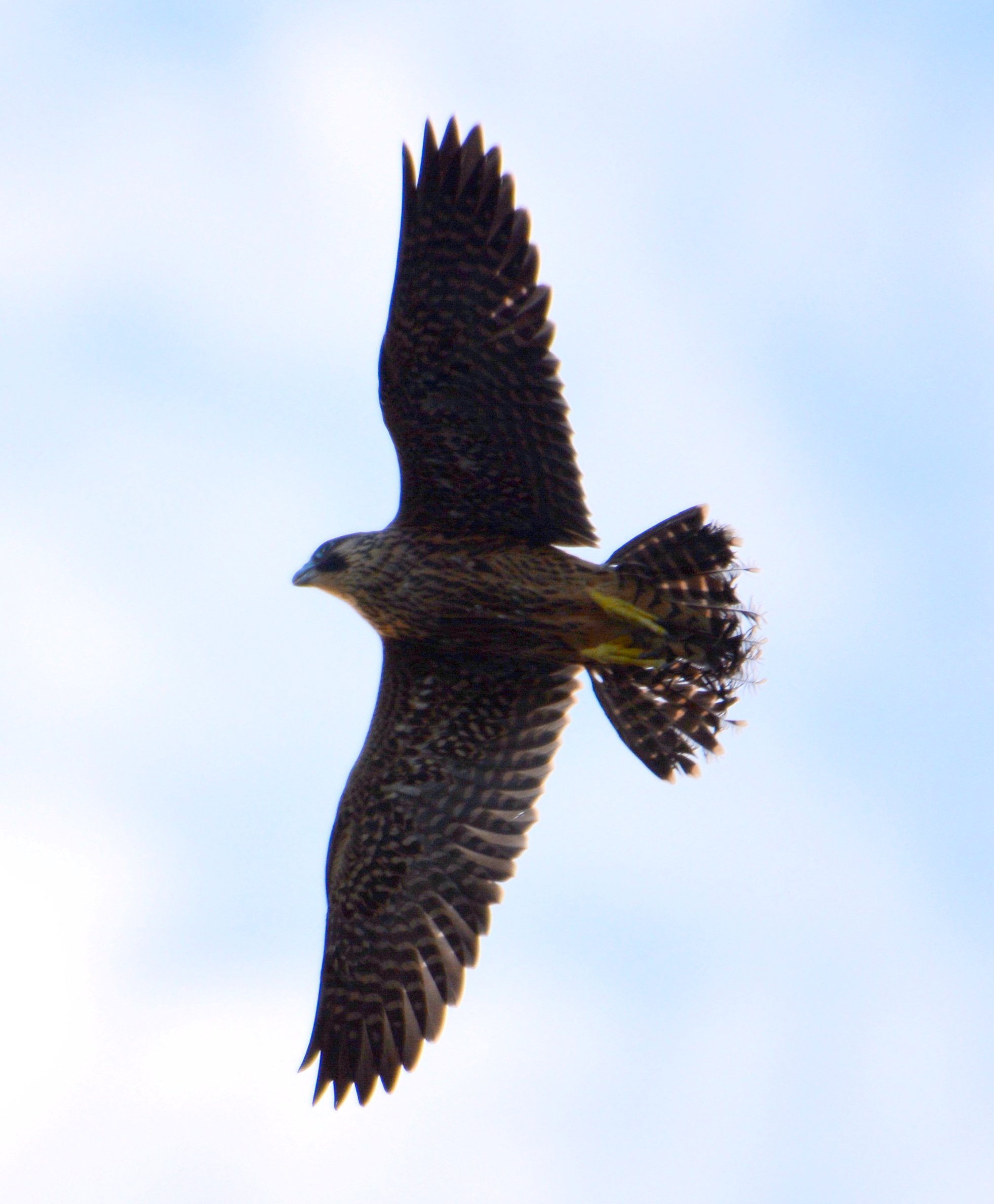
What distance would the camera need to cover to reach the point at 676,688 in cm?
912

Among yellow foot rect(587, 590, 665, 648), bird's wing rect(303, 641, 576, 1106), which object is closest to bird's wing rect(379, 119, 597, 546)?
yellow foot rect(587, 590, 665, 648)

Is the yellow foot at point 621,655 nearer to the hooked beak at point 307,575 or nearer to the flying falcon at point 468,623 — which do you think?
the flying falcon at point 468,623

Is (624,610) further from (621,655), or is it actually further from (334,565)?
(334,565)

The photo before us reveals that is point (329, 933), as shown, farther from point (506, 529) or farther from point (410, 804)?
point (506, 529)

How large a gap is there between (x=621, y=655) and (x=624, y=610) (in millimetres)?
363

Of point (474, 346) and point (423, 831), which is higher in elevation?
point (474, 346)

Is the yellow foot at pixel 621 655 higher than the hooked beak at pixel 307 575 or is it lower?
higher

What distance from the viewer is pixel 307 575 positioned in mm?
9180

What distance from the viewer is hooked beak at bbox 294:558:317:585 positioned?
917 cm

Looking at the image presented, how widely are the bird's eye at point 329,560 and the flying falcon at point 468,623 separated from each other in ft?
0.04

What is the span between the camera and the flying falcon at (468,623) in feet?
27.2

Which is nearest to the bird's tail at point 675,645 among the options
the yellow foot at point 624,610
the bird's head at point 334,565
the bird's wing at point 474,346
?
→ the yellow foot at point 624,610

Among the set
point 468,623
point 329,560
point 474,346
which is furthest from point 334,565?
point 474,346

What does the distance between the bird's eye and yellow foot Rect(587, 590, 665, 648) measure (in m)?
1.44
